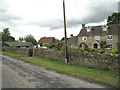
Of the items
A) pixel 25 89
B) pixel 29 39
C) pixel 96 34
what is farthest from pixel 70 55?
pixel 29 39

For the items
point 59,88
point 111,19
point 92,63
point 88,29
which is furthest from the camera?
point 111,19

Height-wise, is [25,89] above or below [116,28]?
below

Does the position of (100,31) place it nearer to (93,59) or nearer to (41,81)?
(93,59)

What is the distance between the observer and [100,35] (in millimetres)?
32969

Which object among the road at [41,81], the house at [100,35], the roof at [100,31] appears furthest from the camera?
the roof at [100,31]

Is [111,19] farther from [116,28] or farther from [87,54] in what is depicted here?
[87,54]

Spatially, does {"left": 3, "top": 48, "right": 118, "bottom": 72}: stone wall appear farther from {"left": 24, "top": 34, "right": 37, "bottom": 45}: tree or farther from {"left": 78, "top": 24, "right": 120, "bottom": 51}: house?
{"left": 24, "top": 34, "right": 37, "bottom": 45}: tree

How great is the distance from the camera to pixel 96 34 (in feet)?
111

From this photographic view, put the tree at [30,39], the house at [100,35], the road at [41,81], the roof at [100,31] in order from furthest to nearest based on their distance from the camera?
the tree at [30,39] < the roof at [100,31] < the house at [100,35] < the road at [41,81]

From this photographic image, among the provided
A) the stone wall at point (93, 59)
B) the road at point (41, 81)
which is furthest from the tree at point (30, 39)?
the road at point (41, 81)

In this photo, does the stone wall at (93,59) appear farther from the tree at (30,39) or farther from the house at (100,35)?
the tree at (30,39)

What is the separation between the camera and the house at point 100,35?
1214 inches

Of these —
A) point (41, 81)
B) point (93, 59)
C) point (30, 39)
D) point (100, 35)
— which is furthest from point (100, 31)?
point (30, 39)

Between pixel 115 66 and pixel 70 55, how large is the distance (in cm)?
554
